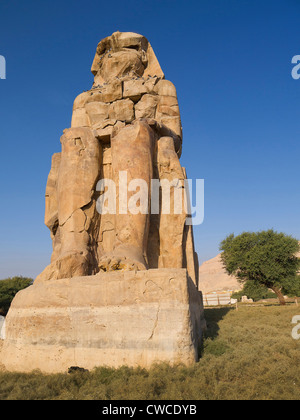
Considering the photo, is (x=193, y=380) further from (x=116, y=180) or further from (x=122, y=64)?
(x=122, y=64)

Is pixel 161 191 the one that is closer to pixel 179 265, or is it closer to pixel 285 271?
pixel 179 265

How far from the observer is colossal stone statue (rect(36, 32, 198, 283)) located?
461 cm

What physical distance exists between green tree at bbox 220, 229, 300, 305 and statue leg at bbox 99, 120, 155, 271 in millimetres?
16541

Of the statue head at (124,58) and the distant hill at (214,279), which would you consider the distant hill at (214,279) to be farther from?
the statue head at (124,58)

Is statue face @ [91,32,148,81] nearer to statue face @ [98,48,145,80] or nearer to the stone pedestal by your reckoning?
statue face @ [98,48,145,80]

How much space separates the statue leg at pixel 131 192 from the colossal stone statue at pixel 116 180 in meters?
0.01

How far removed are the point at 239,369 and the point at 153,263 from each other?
2.31 metres

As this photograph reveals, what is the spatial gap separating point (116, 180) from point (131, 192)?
384 mm

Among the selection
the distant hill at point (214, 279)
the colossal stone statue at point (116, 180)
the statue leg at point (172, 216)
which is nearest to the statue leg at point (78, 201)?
the colossal stone statue at point (116, 180)

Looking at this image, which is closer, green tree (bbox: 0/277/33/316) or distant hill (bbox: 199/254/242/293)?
green tree (bbox: 0/277/33/316)

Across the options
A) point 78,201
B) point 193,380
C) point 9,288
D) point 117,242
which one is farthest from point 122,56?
point 9,288

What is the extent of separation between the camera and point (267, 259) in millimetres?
20000

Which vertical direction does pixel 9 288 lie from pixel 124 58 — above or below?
below

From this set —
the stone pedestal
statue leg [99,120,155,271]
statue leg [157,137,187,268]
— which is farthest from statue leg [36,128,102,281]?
statue leg [157,137,187,268]
